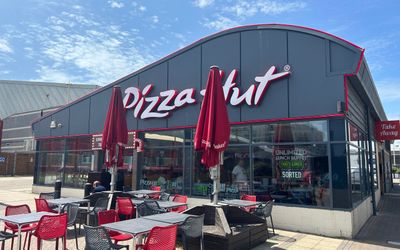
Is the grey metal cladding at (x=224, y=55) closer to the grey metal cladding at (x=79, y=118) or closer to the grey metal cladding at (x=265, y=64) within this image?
the grey metal cladding at (x=265, y=64)

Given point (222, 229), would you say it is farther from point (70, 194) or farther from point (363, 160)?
point (70, 194)

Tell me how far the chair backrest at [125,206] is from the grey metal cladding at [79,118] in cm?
772

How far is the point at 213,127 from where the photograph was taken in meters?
6.68

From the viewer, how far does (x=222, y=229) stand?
6.21 metres

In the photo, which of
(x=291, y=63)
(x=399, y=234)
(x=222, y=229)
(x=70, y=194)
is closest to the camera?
(x=222, y=229)

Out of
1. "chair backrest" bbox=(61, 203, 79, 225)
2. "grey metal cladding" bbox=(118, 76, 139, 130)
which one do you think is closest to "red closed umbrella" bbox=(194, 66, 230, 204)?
"chair backrest" bbox=(61, 203, 79, 225)

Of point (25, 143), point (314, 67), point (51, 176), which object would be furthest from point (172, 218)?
point (25, 143)

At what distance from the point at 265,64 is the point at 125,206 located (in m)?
5.73

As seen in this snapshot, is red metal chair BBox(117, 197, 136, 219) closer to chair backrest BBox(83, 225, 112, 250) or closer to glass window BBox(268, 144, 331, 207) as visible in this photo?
chair backrest BBox(83, 225, 112, 250)

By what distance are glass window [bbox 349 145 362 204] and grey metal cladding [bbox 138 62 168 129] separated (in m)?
6.35

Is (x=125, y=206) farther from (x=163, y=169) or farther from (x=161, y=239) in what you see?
(x=163, y=169)

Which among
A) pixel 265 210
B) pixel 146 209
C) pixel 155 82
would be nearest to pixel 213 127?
pixel 146 209

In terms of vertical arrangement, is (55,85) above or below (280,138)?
above

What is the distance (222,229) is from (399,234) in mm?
5499
